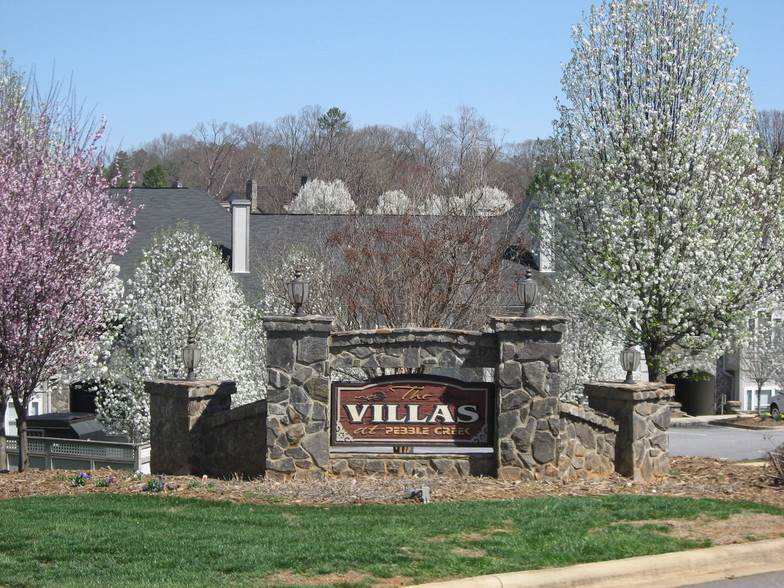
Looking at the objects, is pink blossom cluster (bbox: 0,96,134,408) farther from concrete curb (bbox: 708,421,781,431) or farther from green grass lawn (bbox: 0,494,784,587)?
concrete curb (bbox: 708,421,781,431)

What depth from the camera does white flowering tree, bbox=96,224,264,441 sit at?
80.0 feet

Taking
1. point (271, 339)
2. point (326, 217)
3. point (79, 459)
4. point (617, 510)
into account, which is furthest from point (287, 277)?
point (617, 510)

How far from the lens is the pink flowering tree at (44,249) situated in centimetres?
1437

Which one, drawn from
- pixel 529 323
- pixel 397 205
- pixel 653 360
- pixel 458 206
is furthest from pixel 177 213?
pixel 529 323

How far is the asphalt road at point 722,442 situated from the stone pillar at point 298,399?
14041 millimetres

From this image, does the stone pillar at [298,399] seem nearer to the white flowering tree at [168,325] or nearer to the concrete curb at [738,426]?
the white flowering tree at [168,325]

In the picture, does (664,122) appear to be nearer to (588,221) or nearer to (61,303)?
(588,221)

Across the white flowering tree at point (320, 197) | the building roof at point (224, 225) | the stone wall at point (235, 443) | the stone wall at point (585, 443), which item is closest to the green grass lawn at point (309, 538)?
the stone wall at point (585, 443)

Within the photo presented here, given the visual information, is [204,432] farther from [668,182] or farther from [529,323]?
[668,182]

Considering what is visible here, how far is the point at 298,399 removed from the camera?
38.6 ft

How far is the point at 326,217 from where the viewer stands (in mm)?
30859

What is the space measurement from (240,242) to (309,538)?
2652 cm

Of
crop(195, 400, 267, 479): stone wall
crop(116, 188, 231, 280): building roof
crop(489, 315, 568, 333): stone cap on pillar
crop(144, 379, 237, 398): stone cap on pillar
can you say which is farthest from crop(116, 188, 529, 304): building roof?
crop(489, 315, 568, 333): stone cap on pillar

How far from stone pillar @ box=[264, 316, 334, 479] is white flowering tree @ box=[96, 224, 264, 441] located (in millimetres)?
12657
